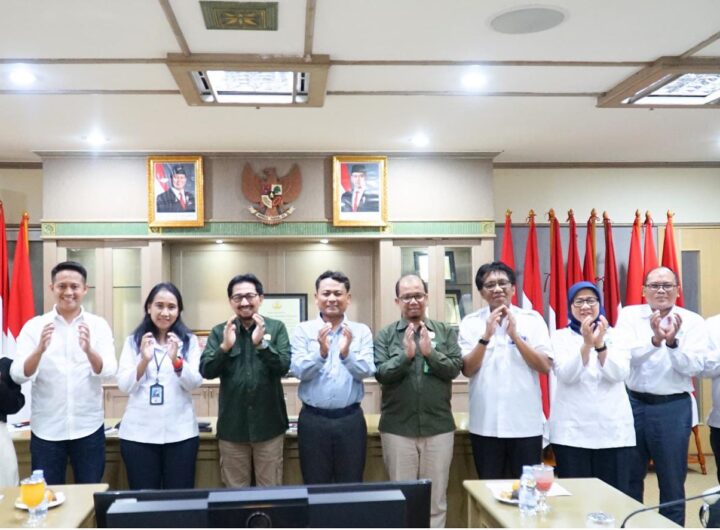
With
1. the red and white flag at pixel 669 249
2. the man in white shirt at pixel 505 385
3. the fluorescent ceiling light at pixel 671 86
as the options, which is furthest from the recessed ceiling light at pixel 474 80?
the red and white flag at pixel 669 249

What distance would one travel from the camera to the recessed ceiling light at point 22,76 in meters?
3.25

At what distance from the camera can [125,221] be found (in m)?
5.20

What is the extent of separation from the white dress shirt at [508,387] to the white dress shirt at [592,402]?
12 cm

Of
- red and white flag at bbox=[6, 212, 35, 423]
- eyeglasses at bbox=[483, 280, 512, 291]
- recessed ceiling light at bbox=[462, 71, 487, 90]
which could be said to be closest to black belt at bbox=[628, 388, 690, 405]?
eyeglasses at bbox=[483, 280, 512, 291]

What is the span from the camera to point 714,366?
3484mm

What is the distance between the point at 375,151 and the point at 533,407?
2.73 m

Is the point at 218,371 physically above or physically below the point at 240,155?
below

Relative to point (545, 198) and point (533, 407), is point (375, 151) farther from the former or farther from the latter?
point (533, 407)

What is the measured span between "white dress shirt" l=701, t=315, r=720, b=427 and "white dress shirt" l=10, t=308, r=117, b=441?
121 inches

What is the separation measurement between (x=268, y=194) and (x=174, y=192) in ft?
2.44

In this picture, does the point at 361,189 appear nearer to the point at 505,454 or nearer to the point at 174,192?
the point at 174,192

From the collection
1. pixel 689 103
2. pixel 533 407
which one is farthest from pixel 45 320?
pixel 689 103

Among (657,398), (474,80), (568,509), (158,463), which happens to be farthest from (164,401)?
(657,398)

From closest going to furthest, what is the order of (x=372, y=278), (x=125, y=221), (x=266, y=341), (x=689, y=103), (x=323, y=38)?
(x=323, y=38) → (x=266, y=341) → (x=689, y=103) → (x=125, y=221) → (x=372, y=278)
